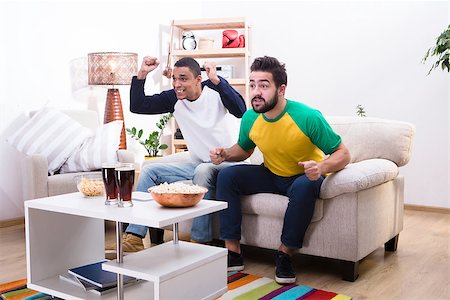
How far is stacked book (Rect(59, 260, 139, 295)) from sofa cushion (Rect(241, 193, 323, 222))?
815mm

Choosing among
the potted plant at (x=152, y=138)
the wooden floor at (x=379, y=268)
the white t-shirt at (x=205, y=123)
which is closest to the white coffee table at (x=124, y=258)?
the wooden floor at (x=379, y=268)

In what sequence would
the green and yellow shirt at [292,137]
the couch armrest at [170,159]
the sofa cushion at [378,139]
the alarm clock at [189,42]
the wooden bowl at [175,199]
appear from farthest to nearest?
1. the alarm clock at [189,42]
2. the couch armrest at [170,159]
3. the sofa cushion at [378,139]
4. the green and yellow shirt at [292,137]
5. the wooden bowl at [175,199]

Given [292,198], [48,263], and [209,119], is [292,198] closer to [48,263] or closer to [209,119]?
[209,119]

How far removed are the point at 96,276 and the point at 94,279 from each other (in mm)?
35

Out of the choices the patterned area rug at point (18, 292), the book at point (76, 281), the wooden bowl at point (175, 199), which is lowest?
the patterned area rug at point (18, 292)

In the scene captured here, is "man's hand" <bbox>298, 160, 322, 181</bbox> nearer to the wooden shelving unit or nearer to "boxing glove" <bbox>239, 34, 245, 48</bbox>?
the wooden shelving unit

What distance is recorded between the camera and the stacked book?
1987mm

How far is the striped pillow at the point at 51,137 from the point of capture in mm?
3352

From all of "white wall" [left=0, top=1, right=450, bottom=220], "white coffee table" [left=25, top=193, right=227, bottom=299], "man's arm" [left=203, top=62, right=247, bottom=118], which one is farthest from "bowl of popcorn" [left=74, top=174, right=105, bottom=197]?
"white wall" [left=0, top=1, right=450, bottom=220]

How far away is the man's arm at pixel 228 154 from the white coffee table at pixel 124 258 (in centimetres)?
66

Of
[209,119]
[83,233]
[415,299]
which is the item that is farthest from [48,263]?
[415,299]

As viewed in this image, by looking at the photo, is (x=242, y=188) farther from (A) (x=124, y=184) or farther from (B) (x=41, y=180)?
(B) (x=41, y=180)

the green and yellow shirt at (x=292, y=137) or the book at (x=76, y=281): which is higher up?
the green and yellow shirt at (x=292, y=137)

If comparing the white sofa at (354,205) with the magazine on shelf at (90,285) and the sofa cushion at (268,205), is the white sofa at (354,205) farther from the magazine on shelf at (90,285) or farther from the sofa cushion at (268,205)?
the magazine on shelf at (90,285)
